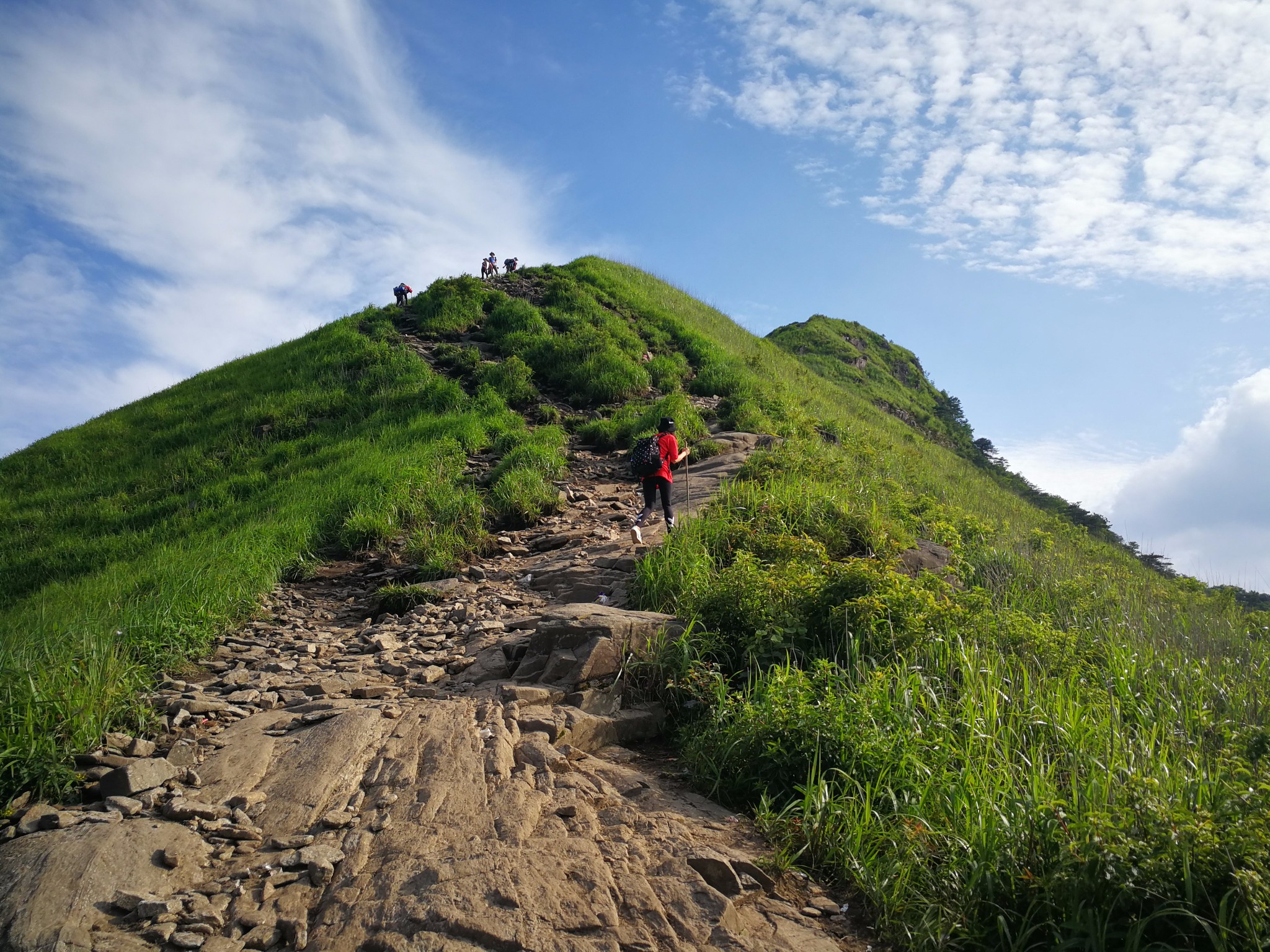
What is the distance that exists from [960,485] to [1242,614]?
8.20m

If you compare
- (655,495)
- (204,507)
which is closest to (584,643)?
(655,495)

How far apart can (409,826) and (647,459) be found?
18.9 feet

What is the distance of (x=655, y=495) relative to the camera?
8797 mm

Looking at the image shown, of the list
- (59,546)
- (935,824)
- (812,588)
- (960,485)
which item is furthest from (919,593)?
(960,485)

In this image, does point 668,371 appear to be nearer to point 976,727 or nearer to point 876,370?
point 976,727

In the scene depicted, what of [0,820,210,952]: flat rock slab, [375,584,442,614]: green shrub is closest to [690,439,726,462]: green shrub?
[375,584,442,614]: green shrub

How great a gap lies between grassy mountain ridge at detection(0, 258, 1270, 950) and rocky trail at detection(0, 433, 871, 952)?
299mm

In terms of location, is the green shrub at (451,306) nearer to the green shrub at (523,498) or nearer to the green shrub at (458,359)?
the green shrub at (458,359)

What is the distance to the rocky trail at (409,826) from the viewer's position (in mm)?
2584

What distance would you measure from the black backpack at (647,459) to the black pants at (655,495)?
0.10 m

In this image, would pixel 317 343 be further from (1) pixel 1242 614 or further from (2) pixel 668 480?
(1) pixel 1242 614

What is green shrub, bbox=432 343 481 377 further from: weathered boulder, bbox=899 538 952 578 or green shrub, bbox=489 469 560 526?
weathered boulder, bbox=899 538 952 578

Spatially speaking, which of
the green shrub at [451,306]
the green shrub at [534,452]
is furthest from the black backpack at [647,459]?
the green shrub at [451,306]

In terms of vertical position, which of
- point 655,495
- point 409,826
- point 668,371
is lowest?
point 409,826
